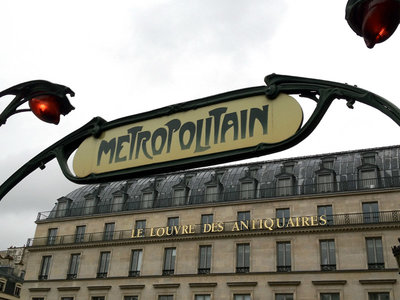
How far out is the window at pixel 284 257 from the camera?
3792 centimetres

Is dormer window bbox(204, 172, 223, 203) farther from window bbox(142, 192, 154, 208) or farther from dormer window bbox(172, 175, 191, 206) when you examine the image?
window bbox(142, 192, 154, 208)

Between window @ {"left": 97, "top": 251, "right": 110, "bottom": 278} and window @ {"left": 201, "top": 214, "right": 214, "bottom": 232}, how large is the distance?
9.96 m

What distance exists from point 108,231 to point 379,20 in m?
45.4

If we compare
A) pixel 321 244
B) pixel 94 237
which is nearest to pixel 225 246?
pixel 321 244

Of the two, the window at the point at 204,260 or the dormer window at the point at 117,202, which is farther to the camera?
the dormer window at the point at 117,202

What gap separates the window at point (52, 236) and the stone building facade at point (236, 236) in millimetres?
131

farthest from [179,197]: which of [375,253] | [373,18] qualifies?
[373,18]

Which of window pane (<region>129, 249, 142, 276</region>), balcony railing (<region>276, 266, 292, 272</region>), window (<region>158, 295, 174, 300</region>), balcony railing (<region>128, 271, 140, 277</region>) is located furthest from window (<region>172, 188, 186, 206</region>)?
balcony railing (<region>276, 266, 292, 272</region>)

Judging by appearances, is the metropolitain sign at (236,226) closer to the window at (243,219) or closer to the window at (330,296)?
the window at (243,219)

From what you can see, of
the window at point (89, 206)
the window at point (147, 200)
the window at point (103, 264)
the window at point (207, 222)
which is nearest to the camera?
the window at point (207, 222)

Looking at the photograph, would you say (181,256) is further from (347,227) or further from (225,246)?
(347,227)

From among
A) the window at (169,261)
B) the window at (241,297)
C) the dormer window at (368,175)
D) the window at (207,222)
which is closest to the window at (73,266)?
the window at (169,261)

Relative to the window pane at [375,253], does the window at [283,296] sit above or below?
below

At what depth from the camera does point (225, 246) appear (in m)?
40.7
